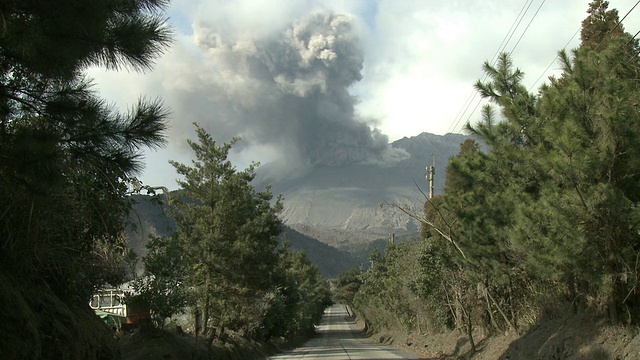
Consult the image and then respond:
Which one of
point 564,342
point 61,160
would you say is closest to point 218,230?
point 564,342


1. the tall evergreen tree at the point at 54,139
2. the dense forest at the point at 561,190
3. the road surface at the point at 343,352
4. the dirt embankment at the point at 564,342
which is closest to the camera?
the tall evergreen tree at the point at 54,139

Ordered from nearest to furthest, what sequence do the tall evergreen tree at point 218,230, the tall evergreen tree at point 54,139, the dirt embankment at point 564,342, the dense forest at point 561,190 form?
the tall evergreen tree at point 54,139, the dense forest at point 561,190, the dirt embankment at point 564,342, the tall evergreen tree at point 218,230

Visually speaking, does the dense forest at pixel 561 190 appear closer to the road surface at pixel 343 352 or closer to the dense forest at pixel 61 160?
the dense forest at pixel 61 160

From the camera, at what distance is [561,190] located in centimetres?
1090

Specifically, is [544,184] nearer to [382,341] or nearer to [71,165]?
[71,165]

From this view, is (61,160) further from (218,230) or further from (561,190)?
(218,230)

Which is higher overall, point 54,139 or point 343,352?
point 54,139

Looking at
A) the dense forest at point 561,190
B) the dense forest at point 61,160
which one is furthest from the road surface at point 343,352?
the dense forest at point 61,160

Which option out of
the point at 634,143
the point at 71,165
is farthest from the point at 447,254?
the point at 71,165

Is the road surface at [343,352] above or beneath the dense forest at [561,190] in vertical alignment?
beneath

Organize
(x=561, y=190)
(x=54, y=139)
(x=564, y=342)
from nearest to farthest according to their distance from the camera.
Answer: (x=54, y=139) < (x=561, y=190) < (x=564, y=342)

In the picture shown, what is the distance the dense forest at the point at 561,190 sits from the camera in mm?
9898

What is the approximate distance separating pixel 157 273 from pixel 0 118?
8.27 m

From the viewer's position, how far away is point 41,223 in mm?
6938
